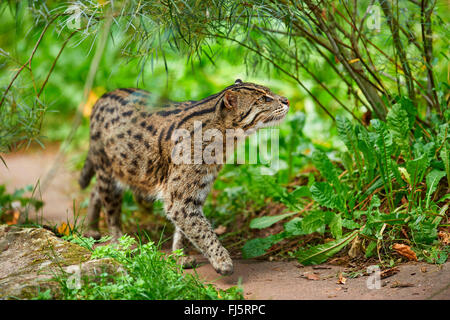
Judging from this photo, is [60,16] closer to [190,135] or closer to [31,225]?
[190,135]

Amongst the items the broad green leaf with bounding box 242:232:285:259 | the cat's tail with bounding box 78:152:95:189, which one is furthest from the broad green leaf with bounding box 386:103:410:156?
the cat's tail with bounding box 78:152:95:189

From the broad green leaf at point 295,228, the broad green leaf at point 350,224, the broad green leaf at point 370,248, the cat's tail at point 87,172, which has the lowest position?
the broad green leaf at point 370,248

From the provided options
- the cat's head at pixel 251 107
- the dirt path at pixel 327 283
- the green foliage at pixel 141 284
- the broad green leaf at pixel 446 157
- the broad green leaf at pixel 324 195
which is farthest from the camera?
the cat's head at pixel 251 107

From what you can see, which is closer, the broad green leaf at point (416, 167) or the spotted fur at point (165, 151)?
the broad green leaf at point (416, 167)

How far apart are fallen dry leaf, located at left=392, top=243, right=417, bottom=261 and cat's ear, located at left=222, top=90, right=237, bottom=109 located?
191 cm

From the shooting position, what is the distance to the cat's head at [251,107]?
15.2 feet

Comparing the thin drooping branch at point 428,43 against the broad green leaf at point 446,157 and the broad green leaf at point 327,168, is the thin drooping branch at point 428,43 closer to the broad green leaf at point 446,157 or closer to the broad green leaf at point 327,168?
the broad green leaf at point 446,157

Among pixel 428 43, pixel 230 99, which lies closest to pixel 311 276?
pixel 230 99

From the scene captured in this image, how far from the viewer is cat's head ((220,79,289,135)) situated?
183 inches

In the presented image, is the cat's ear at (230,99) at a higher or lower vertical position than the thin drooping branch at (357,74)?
lower

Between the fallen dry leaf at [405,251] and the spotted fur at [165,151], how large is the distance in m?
1.43

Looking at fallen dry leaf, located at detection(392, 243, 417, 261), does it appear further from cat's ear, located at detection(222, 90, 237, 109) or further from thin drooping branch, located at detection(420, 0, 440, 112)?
cat's ear, located at detection(222, 90, 237, 109)

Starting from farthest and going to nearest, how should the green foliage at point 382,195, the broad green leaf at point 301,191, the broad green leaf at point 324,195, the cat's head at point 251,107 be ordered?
the broad green leaf at point 301,191, the cat's head at point 251,107, the broad green leaf at point 324,195, the green foliage at point 382,195

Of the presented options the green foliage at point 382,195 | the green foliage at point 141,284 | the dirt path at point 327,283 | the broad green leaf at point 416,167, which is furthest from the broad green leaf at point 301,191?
the green foliage at point 141,284
